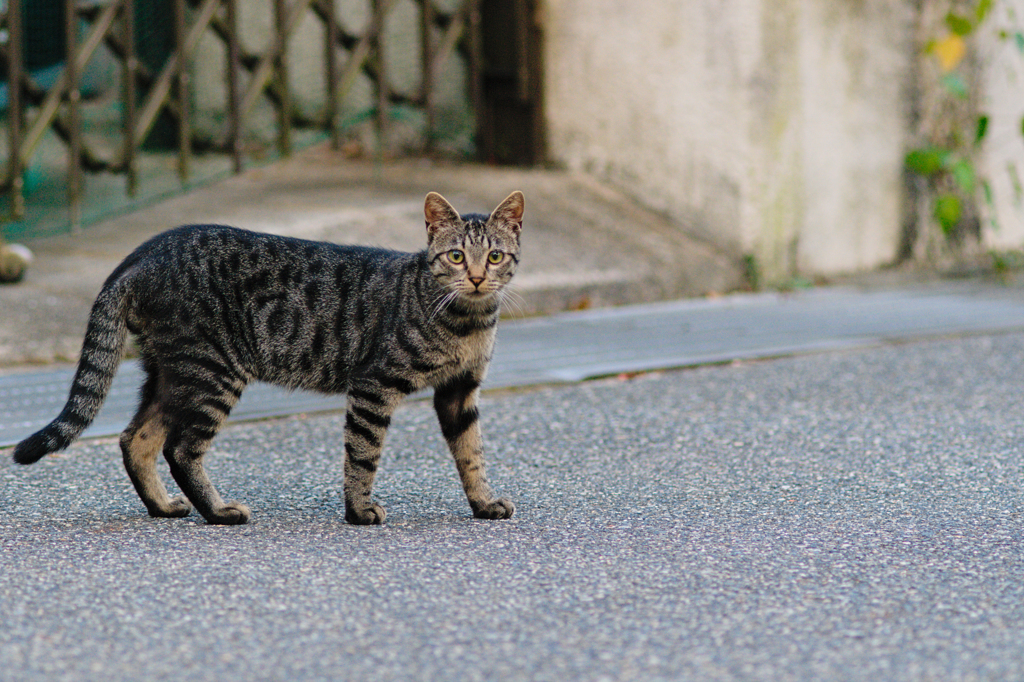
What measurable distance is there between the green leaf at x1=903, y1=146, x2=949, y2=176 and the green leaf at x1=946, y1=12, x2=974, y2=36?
0.86 meters

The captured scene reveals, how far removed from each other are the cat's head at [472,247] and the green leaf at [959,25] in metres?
6.47

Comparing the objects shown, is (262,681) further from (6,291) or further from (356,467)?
(6,291)

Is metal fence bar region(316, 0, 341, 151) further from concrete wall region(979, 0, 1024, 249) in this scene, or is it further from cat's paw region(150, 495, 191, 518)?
cat's paw region(150, 495, 191, 518)

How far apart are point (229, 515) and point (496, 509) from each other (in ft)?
2.51

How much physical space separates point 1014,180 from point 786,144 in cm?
231

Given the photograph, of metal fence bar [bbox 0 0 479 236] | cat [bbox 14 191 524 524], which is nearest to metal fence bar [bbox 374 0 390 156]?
metal fence bar [bbox 0 0 479 236]

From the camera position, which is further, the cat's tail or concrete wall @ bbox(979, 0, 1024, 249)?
concrete wall @ bbox(979, 0, 1024, 249)

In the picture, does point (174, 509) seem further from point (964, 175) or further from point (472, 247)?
point (964, 175)

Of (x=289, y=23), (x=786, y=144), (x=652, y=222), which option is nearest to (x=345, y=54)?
(x=289, y=23)

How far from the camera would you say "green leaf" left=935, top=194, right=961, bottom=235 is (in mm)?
9016

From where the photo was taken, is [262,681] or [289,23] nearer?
[262,681]

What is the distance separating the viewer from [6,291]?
6.23 meters

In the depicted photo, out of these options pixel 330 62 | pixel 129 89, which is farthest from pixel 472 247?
pixel 330 62

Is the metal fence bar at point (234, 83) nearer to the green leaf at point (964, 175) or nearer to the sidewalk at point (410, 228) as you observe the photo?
the sidewalk at point (410, 228)
